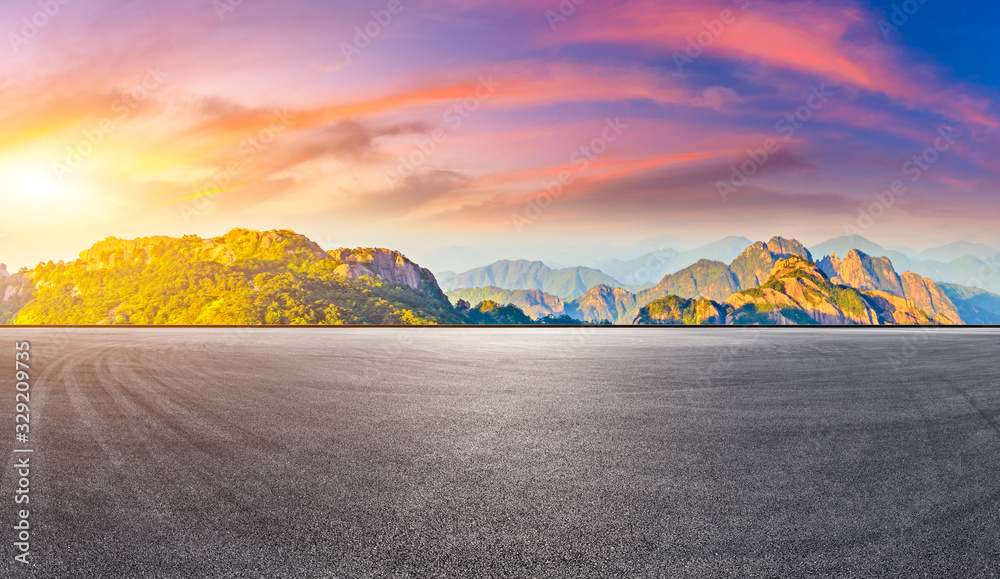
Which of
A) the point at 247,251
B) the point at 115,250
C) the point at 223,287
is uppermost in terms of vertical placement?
the point at 115,250

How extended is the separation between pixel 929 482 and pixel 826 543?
279 cm

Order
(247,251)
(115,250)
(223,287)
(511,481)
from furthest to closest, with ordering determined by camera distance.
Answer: (115,250)
(247,251)
(223,287)
(511,481)

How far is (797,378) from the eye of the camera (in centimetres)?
1542

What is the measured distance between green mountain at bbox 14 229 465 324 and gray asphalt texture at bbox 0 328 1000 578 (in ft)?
345

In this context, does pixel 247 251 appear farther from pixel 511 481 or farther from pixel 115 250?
pixel 511 481

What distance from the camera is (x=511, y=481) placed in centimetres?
632

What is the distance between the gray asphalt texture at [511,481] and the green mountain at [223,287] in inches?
4140

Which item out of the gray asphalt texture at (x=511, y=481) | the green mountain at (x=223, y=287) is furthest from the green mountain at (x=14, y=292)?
the gray asphalt texture at (x=511, y=481)

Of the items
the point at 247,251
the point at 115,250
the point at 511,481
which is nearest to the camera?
the point at 511,481

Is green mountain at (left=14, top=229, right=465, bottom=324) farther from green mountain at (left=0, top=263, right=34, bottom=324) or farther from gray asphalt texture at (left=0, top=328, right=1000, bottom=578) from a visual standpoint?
gray asphalt texture at (left=0, top=328, right=1000, bottom=578)

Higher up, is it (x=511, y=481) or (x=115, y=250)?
(x=115, y=250)

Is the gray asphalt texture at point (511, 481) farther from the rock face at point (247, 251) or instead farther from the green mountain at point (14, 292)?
the green mountain at point (14, 292)

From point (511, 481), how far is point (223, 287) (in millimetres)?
150904

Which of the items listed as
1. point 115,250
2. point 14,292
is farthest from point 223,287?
point 14,292
